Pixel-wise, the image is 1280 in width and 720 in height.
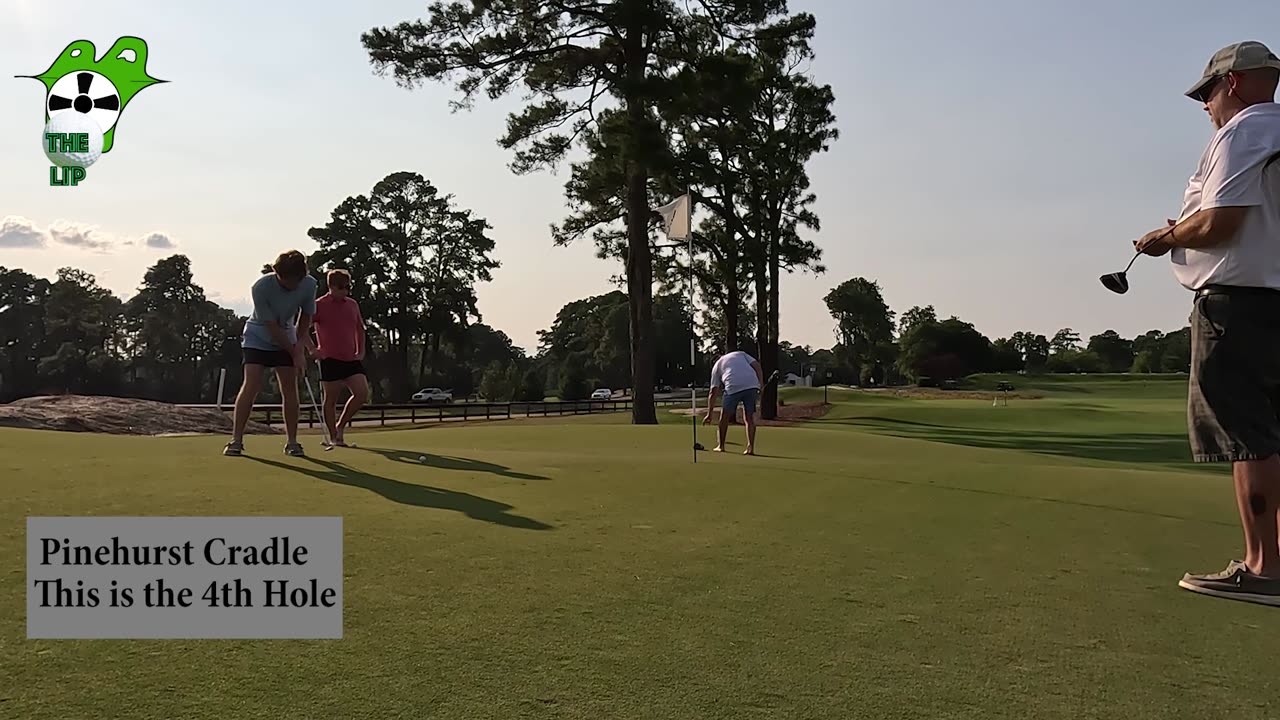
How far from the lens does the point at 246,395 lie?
839cm

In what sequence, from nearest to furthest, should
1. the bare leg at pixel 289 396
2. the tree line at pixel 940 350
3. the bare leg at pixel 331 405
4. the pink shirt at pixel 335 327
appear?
the bare leg at pixel 289 396 → the pink shirt at pixel 335 327 → the bare leg at pixel 331 405 → the tree line at pixel 940 350

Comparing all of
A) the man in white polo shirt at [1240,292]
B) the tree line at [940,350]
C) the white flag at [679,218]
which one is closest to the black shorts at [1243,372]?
the man in white polo shirt at [1240,292]

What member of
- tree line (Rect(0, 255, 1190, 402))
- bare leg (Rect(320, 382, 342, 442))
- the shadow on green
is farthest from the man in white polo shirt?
tree line (Rect(0, 255, 1190, 402))

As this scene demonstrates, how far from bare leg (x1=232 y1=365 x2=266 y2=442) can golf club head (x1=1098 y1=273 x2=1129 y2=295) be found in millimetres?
6941

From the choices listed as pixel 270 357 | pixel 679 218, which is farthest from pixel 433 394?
pixel 270 357

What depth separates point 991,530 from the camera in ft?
17.3

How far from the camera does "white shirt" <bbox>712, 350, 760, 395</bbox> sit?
467 inches

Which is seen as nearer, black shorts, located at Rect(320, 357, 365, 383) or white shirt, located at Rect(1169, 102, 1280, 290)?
white shirt, located at Rect(1169, 102, 1280, 290)

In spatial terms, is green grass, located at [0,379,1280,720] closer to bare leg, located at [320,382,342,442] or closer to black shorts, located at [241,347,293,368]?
black shorts, located at [241,347,293,368]

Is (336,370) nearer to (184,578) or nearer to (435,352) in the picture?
(184,578)

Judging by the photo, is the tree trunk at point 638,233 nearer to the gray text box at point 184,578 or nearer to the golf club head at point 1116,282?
the golf club head at point 1116,282

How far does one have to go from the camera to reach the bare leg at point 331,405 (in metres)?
9.84

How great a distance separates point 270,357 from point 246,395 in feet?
1.43

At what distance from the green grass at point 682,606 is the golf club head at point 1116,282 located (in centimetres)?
134
